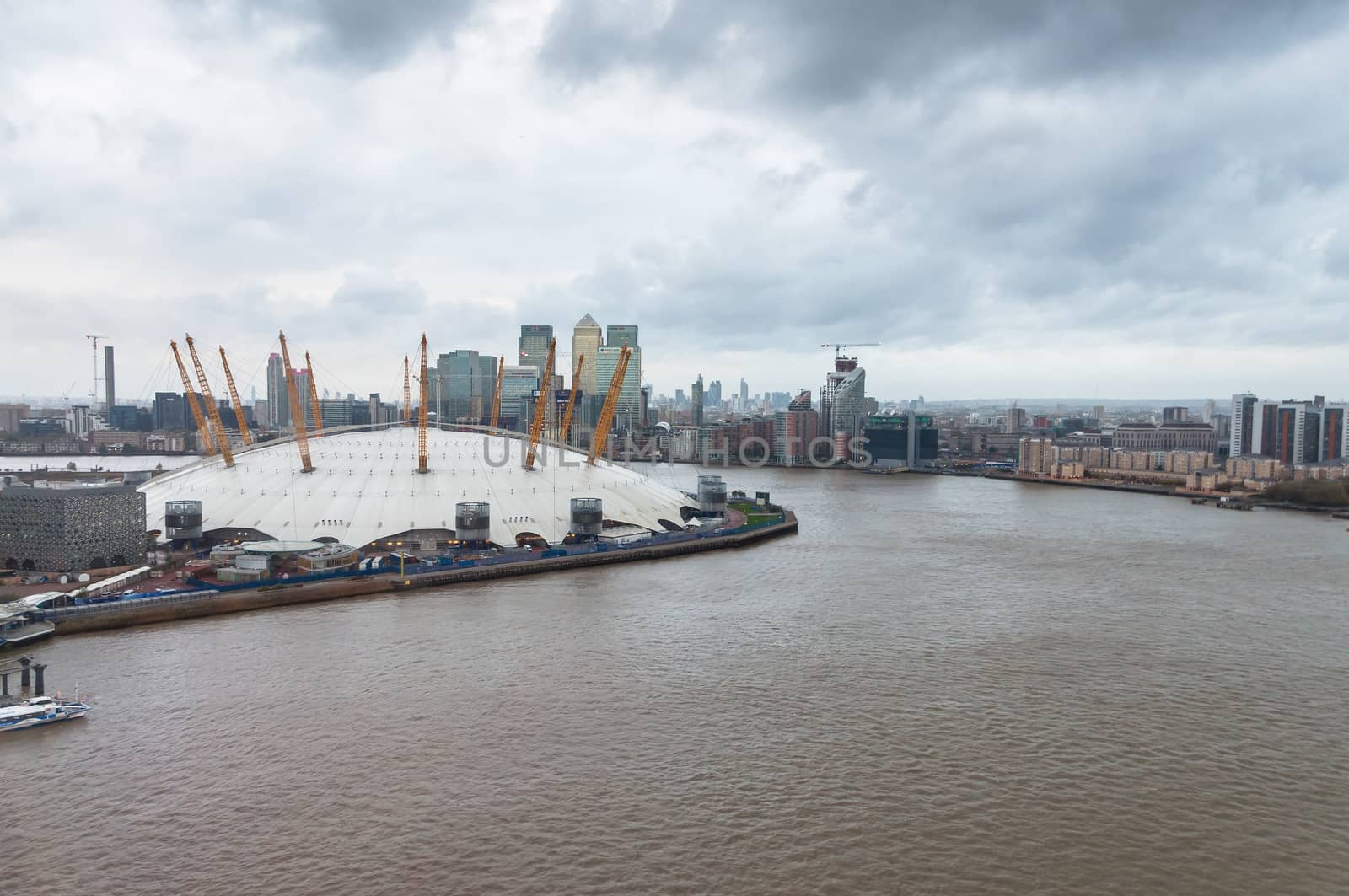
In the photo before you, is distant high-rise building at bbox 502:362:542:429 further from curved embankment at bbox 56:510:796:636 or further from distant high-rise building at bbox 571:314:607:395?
curved embankment at bbox 56:510:796:636

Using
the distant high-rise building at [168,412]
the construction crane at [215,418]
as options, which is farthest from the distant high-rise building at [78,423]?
the construction crane at [215,418]

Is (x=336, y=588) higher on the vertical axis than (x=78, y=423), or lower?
lower

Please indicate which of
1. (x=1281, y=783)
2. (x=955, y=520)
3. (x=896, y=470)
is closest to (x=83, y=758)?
(x=1281, y=783)

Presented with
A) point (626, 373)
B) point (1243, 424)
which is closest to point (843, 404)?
point (626, 373)

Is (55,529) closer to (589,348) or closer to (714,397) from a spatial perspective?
(589,348)

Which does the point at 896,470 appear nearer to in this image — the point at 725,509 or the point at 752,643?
the point at 725,509

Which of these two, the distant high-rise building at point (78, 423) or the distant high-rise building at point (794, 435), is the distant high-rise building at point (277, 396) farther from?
the distant high-rise building at point (794, 435)
